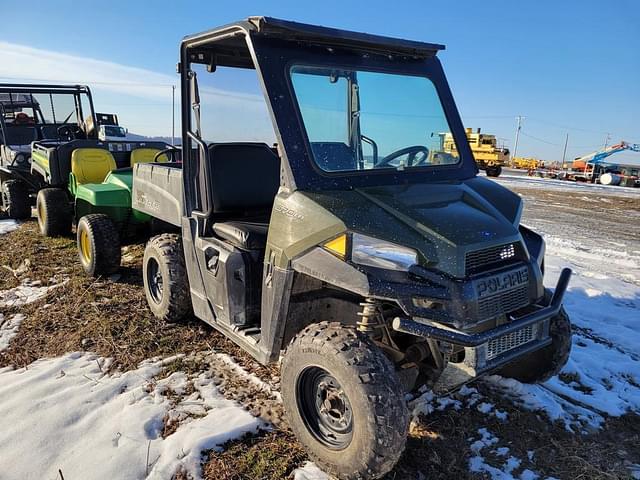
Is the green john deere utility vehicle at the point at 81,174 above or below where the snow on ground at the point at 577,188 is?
above

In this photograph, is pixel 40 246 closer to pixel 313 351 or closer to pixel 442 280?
pixel 313 351

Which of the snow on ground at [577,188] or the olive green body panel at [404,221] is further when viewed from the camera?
the snow on ground at [577,188]

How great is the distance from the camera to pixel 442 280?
2338mm

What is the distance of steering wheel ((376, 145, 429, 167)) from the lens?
3.15 m

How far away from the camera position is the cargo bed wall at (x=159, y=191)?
3992 mm

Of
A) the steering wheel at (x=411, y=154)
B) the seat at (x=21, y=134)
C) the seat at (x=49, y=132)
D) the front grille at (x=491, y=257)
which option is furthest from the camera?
the seat at (x=49, y=132)

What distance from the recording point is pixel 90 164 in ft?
23.1

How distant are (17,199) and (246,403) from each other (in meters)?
7.45

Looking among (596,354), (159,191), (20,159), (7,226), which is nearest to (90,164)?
(7,226)

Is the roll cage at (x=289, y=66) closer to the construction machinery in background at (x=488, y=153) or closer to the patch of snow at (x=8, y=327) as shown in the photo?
the patch of snow at (x=8, y=327)

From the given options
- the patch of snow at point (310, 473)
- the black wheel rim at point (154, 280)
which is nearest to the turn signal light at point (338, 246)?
the patch of snow at point (310, 473)

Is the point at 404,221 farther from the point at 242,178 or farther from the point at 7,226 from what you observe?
the point at 7,226

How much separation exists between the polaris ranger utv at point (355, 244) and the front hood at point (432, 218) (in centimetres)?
1

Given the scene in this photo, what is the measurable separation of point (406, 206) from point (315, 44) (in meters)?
1.12
